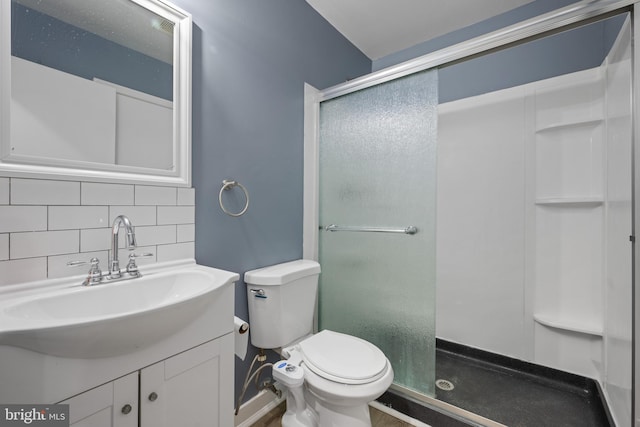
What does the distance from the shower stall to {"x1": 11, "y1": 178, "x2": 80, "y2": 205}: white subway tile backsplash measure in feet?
3.92

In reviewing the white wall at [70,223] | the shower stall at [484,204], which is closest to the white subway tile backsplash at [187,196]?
the white wall at [70,223]

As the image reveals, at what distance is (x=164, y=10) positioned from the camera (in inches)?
47.1

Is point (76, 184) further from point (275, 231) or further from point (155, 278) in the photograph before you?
point (275, 231)

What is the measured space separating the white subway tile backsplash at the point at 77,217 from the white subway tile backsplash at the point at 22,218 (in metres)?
0.02

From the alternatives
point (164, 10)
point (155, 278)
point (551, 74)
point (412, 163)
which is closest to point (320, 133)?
point (412, 163)

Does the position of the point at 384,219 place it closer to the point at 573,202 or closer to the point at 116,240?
the point at 573,202

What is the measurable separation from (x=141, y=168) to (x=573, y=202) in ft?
7.46

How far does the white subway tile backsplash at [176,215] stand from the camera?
1192 millimetres

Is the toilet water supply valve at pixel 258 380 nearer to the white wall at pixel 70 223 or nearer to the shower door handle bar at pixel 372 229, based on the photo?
the white wall at pixel 70 223

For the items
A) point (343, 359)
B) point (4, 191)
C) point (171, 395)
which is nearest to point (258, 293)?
point (343, 359)

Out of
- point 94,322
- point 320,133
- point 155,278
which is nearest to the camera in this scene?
point 94,322

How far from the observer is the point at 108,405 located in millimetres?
749

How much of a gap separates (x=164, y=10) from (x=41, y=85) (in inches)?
22.1

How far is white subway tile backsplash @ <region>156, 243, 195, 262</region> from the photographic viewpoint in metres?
1.19
